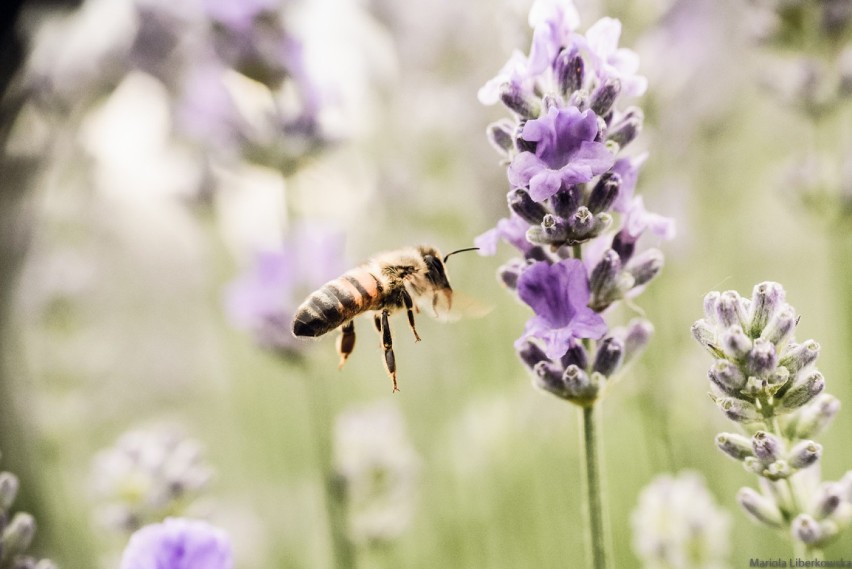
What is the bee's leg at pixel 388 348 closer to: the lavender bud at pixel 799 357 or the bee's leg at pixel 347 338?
the bee's leg at pixel 347 338

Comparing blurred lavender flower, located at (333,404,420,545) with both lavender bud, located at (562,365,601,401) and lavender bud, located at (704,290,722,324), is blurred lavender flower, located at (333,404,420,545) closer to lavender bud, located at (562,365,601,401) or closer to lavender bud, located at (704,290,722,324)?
lavender bud, located at (562,365,601,401)

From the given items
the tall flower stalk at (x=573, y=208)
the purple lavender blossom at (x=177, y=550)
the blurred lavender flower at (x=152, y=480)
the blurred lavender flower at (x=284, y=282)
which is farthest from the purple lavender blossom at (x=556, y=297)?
the blurred lavender flower at (x=284, y=282)

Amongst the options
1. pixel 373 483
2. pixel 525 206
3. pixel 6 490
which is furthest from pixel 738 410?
pixel 373 483

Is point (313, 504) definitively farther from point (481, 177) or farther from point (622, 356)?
point (622, 356)

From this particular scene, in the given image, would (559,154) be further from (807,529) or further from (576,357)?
(807,529)

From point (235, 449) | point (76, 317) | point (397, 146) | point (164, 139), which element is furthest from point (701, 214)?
point (235, 449)
